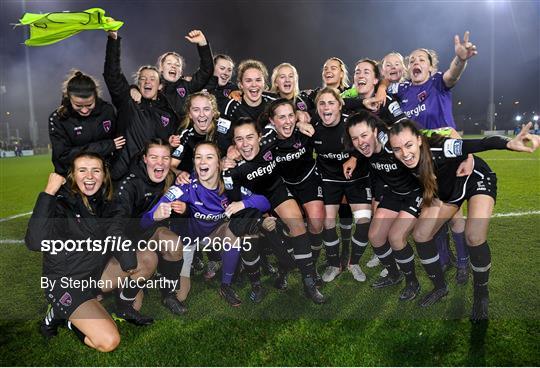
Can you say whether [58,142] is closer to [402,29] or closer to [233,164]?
[233,164]

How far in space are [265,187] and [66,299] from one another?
194 cm

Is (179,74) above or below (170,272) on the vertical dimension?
above

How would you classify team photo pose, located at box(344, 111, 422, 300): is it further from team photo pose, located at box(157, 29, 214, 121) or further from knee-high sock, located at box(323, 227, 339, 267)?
team photo pose, located at box(157, 29, 214, 121)

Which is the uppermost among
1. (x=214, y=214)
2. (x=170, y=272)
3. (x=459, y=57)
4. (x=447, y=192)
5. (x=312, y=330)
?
(x=459, y=57)

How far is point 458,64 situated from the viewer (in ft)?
13.2

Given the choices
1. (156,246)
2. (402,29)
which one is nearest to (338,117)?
(156,246)

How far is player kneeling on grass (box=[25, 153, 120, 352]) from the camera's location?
9.61ft

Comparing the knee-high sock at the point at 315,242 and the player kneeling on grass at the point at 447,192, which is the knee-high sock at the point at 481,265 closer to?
the player kneeling on grass at the point at 447,192

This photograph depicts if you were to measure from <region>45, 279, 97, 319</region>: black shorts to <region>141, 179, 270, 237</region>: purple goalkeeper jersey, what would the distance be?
1072 mm

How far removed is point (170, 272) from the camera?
3605mm

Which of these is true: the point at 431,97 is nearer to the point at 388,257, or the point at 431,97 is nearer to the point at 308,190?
the point at 308,190

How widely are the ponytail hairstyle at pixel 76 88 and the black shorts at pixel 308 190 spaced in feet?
6.73

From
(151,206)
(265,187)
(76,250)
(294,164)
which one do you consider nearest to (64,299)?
(76,250)

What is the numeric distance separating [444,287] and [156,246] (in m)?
2.51
